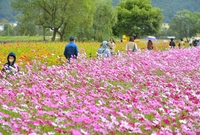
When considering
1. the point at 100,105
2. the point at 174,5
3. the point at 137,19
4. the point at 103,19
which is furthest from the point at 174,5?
the point at 100,105

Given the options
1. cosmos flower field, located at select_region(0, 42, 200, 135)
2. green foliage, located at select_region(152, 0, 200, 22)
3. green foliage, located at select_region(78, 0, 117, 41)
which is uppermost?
green foliage, located at select_region(152, 0, 200, 22)

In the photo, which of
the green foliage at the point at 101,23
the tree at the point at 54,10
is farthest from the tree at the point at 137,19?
the tree at the point at 54,10

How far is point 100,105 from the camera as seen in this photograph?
5.45m

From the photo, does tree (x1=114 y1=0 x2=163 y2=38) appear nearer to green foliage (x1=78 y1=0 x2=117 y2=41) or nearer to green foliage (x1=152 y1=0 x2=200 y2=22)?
green foliage (x1=78 y1=0 x2=117 y2=41)

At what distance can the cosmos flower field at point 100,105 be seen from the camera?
13.4 feet

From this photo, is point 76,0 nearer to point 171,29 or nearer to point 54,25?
point 54,25

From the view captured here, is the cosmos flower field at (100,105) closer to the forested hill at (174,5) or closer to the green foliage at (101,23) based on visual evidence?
the green foliage at (101,23)

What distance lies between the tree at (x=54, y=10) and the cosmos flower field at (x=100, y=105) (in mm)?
28143

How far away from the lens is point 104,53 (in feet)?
45.2

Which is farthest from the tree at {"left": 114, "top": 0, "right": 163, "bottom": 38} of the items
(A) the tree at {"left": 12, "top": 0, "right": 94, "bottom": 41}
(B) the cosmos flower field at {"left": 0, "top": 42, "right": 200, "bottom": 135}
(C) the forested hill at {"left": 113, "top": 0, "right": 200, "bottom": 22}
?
(C) the forested hill at {"left": 113, "top": 0, "right": 200, "bottom": 22}

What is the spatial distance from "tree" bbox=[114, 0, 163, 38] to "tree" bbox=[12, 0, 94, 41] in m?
25.0

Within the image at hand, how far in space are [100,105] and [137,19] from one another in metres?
59.6

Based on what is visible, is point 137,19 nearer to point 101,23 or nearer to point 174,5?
point 101,23

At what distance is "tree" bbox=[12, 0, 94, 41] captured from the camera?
37.4 m
